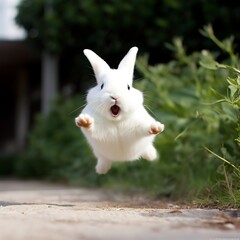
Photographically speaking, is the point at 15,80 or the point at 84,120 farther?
the point at 15,80

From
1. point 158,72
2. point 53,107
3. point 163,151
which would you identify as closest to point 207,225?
point 163,151

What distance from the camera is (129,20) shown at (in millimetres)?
8398

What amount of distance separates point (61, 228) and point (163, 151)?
10.3ft

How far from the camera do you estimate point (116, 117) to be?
3.18m

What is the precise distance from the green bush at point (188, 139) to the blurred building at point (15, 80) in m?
5.48

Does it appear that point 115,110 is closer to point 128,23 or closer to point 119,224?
point 119,224

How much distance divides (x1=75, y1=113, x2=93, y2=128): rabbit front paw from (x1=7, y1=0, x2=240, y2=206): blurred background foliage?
2.43 feet

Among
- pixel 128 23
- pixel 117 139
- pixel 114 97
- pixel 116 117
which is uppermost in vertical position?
pixel 128 23

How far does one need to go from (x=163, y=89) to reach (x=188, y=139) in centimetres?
76

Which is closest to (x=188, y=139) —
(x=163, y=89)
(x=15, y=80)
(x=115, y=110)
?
(x=163, y=89)

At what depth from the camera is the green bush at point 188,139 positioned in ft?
12.1

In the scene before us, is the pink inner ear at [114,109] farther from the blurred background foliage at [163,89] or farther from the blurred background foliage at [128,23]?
the blurred background foliage at [128,23]

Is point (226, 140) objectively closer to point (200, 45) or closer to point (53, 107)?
point (200, 45)

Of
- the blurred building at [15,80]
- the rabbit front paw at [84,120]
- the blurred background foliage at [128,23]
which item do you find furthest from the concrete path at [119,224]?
the blurred building at [15,80]
